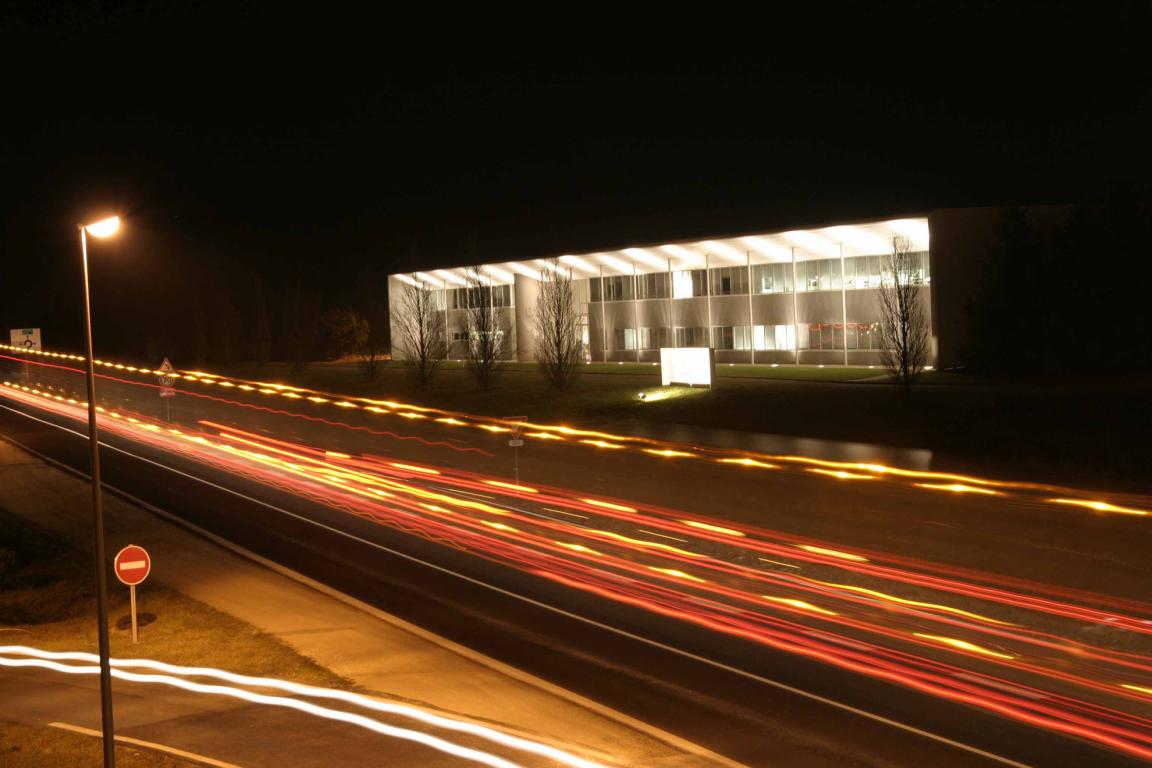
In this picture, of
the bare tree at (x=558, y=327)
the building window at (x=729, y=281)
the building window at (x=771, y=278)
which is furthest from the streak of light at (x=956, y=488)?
the building window at (x=729, y=281)

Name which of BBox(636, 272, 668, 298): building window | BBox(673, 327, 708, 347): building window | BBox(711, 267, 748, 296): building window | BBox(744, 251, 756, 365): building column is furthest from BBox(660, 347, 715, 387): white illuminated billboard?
BBox(636, 272, 668, 298): building window

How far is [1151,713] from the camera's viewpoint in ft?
34.3

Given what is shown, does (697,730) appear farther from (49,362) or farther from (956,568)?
(49,362)

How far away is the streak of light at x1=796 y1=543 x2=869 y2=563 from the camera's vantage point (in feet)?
59.3

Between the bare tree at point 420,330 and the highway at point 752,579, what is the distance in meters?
20.5

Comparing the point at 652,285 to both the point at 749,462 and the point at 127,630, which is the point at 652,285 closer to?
the point at 749,462

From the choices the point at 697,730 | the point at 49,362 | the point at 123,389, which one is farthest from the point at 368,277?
the point at 697,730

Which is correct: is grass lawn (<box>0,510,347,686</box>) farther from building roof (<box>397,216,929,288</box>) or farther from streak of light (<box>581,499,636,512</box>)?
building roof (<box>397,216,929,288</box>)

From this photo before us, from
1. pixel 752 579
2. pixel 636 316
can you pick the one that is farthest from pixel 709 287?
pixel 752 579

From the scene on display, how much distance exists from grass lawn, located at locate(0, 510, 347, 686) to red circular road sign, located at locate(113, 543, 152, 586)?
1034 millimetres

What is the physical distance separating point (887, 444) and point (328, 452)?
17.8 metres

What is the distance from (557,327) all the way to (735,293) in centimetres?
1142

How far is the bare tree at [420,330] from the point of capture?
178ft

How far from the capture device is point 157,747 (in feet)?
34.1
